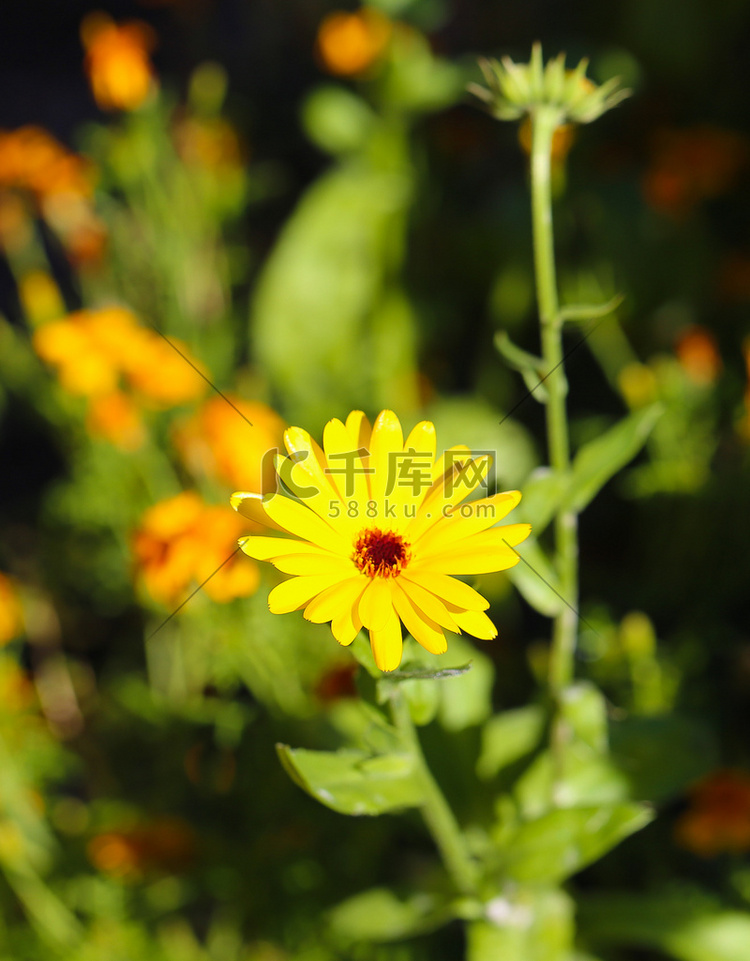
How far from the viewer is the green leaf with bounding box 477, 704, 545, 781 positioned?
2.74 feet

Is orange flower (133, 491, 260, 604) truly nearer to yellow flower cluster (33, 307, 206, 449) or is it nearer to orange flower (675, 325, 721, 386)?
yellow flower cluster (33, 307, 206, 449)

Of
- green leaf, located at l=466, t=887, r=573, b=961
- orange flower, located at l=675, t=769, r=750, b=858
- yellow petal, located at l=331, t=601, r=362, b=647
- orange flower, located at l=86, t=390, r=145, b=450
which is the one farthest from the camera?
orange flower, located at l=86, t=390, r=145, b=450

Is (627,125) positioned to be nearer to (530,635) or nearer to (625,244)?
(625,244)

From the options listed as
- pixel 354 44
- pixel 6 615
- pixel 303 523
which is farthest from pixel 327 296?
pixel 303 523

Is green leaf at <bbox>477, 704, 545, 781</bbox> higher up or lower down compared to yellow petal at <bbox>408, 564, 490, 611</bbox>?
lower down

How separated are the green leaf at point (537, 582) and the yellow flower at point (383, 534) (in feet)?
0.43

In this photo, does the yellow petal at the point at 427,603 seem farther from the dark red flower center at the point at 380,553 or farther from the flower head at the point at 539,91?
the flower head at the point at 539,91

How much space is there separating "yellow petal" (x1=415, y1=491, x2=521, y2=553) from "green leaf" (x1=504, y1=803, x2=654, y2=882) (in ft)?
0.94

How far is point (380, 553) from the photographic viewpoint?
0.47 metres

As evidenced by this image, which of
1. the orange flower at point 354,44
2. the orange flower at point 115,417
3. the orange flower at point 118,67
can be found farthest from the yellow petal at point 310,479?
the orange flower at point 354,44

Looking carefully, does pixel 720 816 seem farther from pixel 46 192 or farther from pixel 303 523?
pixel 46 192

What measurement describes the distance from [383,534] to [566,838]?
0.32 meters

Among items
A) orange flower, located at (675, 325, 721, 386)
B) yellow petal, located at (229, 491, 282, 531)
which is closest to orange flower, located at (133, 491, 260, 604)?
yellow petal, located at (229, 491, 282, 531)

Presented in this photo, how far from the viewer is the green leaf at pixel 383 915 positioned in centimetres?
74
